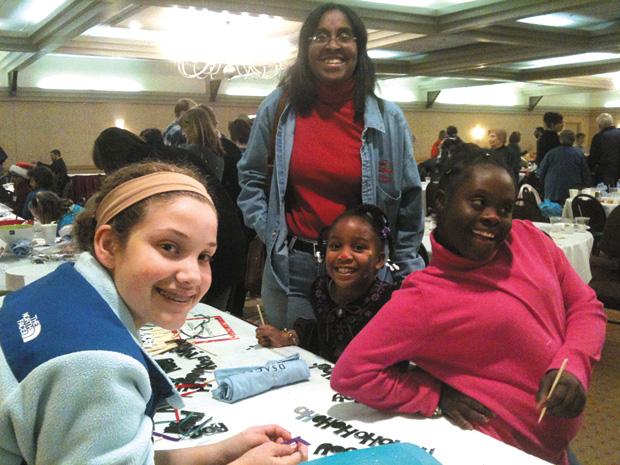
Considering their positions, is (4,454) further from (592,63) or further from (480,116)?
(480,116)

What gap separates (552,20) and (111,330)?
8.96m

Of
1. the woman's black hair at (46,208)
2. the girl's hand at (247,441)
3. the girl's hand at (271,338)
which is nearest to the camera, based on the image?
the girl's hand at (247,441)

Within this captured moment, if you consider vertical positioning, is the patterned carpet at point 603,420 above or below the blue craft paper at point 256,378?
below

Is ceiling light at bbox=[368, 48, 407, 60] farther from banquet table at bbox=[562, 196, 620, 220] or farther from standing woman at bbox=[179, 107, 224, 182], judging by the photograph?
standing woman at bbox=[179, 107, 224, 182]

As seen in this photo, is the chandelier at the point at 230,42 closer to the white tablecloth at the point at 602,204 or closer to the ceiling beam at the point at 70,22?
the ceiling beam at the point at 70,22

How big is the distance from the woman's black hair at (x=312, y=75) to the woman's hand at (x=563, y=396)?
1171 millimetres

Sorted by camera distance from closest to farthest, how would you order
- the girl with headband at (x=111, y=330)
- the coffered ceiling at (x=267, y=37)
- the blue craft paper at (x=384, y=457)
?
the girl with headband at (x=111, y=330), the blue craft paper at (x=384, y=457), the coffered ceiling at (x=267, y=37)

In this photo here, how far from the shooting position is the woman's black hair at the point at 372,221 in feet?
6.48

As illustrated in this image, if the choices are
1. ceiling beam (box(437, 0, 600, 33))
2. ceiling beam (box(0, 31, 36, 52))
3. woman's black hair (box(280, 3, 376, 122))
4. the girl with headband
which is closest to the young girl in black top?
woman's black hair (box(280, 3, 376, 122))

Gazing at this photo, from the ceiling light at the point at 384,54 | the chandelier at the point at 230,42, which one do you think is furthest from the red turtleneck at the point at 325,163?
the ceiling light at the point at 384,54

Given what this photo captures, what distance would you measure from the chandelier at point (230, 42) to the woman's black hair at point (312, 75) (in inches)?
276

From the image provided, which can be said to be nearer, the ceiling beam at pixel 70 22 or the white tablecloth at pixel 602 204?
the white tablecloth at pixel 602 204

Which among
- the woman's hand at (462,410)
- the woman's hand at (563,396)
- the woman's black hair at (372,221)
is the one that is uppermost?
the woman's black hair at (372,221)

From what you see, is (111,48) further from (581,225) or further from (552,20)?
(581,225)
